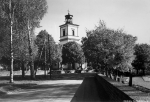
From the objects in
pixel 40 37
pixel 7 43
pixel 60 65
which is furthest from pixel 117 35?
pixel 60 65

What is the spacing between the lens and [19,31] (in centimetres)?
2538

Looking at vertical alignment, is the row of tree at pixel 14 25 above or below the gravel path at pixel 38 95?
above

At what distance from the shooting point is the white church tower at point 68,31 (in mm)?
87812

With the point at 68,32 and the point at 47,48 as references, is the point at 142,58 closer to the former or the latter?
the point at 47,48

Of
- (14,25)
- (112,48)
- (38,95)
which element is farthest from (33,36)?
(38,95)

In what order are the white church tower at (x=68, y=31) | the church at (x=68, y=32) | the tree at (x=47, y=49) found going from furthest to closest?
the white church tower at (x=68, y=31) < the church at (x=68, y=32) < the tree at (x=47, y=49)

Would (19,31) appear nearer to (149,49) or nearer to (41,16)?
(41,16)

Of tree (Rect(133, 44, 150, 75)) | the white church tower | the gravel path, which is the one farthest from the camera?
the white church tower

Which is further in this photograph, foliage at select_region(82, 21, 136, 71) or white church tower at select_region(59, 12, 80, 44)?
white church tower at select_region(59, 12, 80, 44)

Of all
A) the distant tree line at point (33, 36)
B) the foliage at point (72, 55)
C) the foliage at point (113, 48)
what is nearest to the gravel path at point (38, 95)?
the foliage at point (113, 48)

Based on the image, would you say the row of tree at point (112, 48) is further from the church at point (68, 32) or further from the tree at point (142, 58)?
the church at point (68, 32)

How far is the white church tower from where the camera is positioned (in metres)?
87.8

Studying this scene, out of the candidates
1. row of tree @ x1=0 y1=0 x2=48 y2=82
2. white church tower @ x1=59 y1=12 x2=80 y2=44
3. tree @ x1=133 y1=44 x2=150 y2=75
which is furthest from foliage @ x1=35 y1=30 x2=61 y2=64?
row of tree @ x1=0 y1=0 x2=48 y2=82

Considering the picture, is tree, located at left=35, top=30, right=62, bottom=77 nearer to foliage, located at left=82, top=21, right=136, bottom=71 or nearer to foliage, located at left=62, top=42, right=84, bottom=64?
foliage, located at left=62, top=42, right=84, bottom=64
